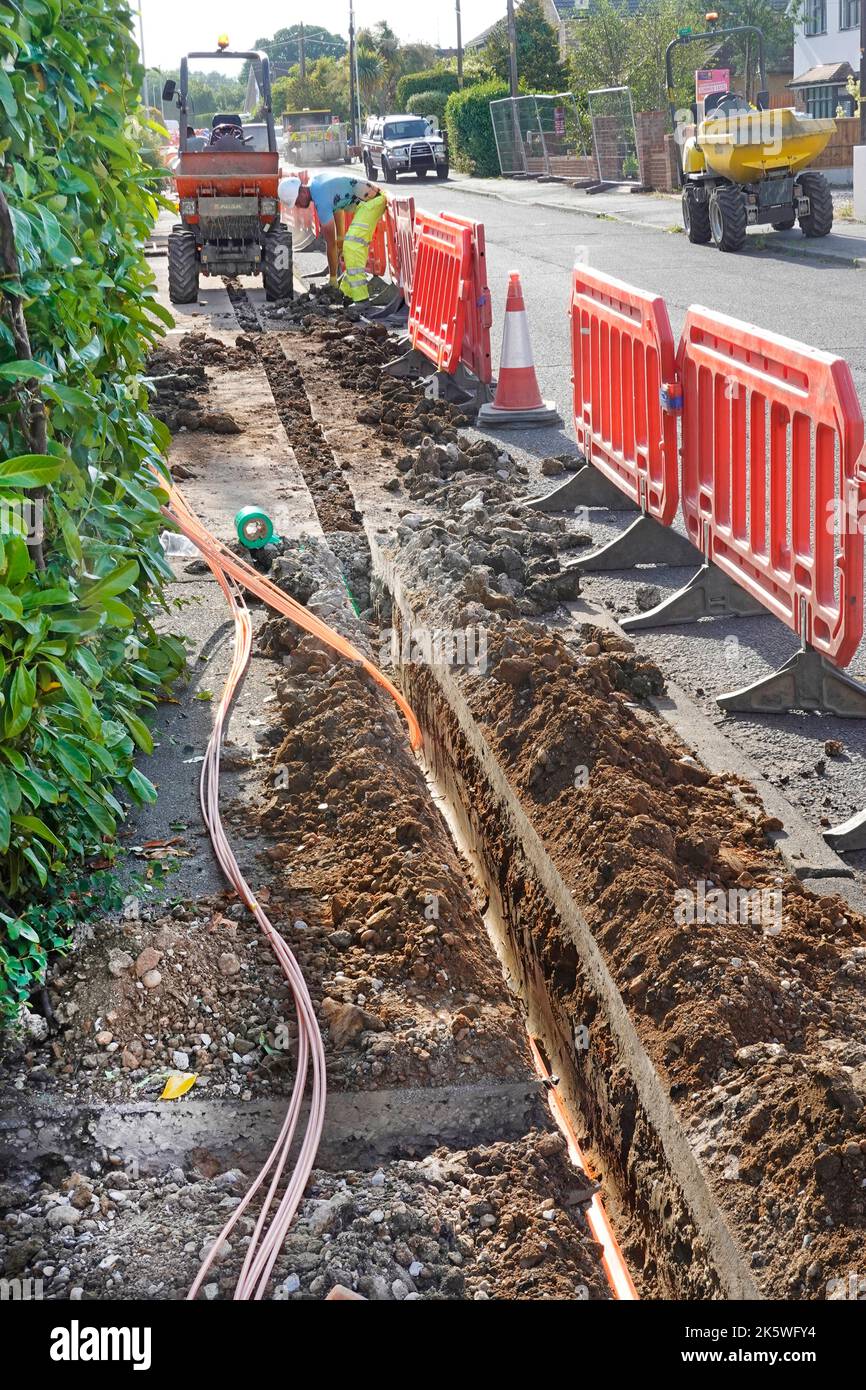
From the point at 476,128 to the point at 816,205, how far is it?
113ft

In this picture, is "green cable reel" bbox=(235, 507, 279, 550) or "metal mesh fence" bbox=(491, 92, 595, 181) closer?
"green cable reel" bbox=(235, 507, 279, 550)

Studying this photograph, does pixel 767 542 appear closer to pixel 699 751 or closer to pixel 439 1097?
pixel 699 751

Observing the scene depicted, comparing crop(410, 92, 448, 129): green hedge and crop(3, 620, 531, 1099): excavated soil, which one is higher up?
crop(410, 92, 448, 129): green hedge

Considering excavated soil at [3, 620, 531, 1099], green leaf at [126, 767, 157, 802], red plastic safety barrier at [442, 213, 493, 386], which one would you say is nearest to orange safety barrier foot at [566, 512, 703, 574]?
excavated soil at [3, 620, 531, 1099]

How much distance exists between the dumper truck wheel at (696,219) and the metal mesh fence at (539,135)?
20908mm

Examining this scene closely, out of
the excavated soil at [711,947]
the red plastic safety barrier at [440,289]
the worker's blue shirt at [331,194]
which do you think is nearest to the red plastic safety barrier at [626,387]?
the excavated soil at [711,947]

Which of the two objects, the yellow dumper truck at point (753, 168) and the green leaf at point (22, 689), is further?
the yellow dumper truck at point (753, 168)

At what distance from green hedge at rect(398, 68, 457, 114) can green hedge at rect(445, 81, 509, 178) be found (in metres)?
17.0

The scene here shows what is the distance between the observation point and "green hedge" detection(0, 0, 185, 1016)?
3.27 metres

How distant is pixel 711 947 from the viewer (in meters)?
3.77

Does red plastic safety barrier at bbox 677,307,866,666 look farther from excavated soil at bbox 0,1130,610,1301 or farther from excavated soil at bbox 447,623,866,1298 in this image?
excavated soil at bbox 0,1130,610,1301

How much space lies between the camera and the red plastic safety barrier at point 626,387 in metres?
6.74

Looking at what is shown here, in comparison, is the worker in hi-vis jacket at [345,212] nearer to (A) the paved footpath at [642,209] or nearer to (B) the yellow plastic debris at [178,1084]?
(A) the paved footpath at [642,209]

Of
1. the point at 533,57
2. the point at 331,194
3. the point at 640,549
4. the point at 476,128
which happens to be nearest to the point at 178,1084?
the point at 640,549
